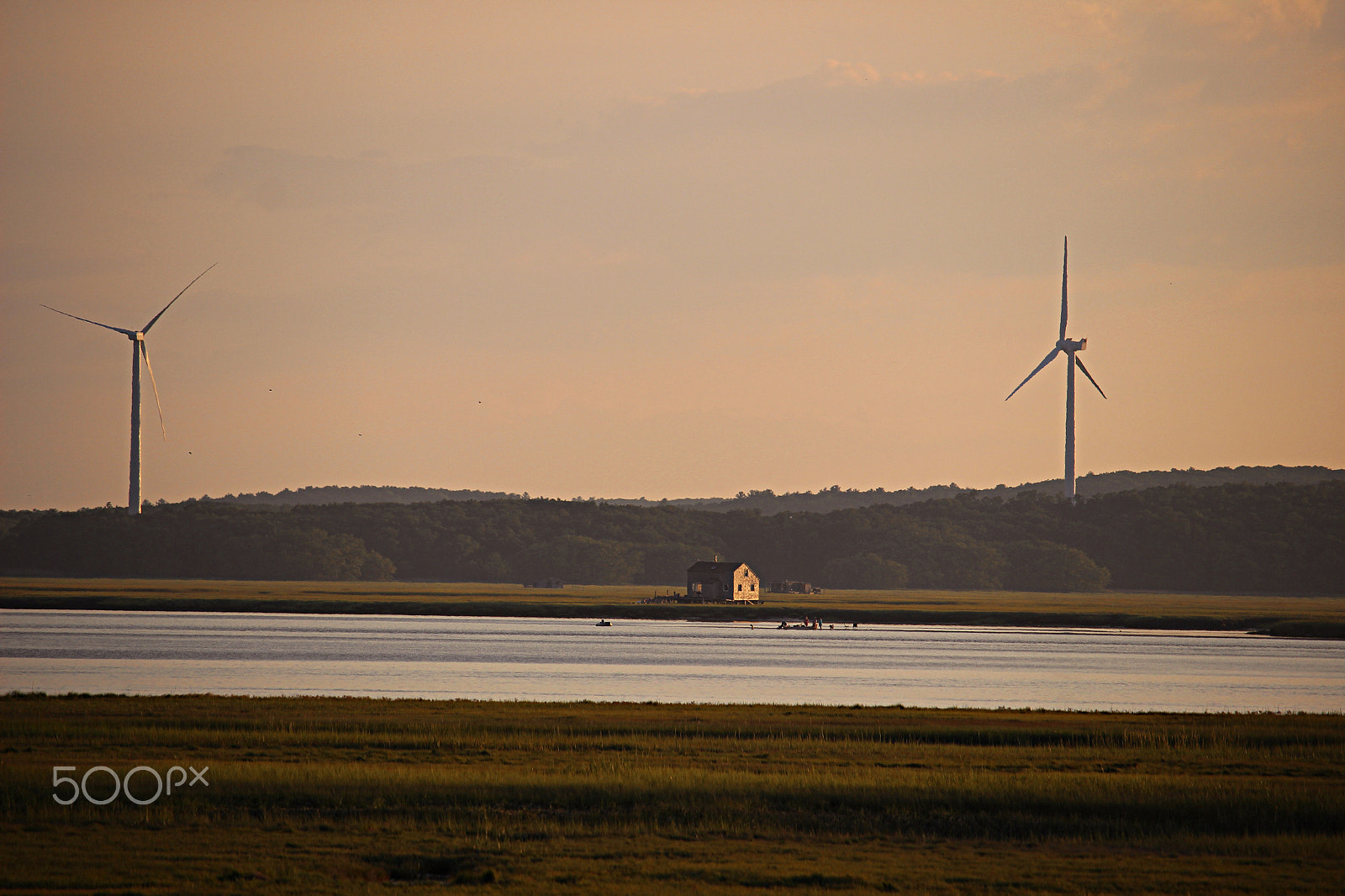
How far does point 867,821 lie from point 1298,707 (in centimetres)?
3551

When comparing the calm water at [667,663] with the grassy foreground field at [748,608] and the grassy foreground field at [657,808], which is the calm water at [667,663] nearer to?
the grassy foreground field at [748,608]

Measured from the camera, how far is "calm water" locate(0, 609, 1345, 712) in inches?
2274

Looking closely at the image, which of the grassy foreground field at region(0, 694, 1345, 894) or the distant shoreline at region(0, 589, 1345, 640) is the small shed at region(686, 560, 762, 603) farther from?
the grassy foreground field at region(0, 694, 1345, 894)

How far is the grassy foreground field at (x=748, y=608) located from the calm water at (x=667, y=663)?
9200mm

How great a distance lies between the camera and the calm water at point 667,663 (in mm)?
57750

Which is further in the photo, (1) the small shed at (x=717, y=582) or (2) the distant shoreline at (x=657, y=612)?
(1) the small shed at (x=717, y=582)

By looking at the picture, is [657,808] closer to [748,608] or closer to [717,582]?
[748,608]

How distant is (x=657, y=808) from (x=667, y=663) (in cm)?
5230

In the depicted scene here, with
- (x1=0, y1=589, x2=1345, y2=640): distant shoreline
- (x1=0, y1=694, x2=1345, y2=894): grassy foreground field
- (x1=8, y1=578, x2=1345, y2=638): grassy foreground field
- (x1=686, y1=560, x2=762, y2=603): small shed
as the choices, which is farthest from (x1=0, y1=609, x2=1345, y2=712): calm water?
(x1=686, y1=560, x2=762, y2=603): small shed

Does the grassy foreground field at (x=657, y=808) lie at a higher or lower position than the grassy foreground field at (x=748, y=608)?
higher

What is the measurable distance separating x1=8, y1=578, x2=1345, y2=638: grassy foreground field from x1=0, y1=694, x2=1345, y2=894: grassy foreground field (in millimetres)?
96532

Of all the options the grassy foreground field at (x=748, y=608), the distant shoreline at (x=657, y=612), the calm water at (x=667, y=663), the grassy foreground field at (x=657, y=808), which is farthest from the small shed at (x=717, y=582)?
the grassy foreground field at (x=657, y=808)

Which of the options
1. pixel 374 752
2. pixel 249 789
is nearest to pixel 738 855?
pixel 249 789

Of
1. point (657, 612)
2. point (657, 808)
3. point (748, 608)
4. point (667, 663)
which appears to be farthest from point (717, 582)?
point (657, 808)
